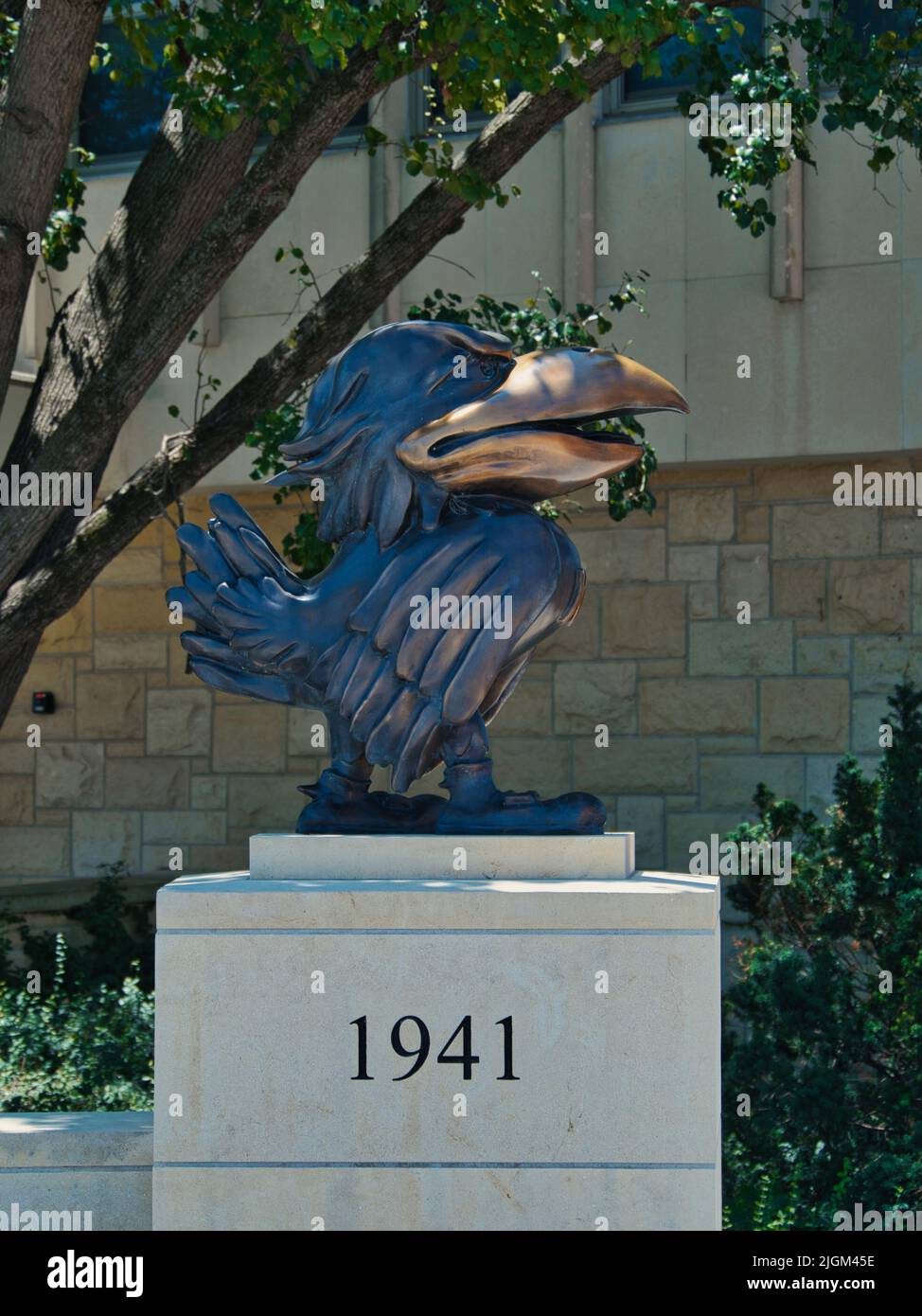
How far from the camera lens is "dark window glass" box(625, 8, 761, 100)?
959cm

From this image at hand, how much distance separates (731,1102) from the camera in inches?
262

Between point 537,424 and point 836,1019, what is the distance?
10.3 ft

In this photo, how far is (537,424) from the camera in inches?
186

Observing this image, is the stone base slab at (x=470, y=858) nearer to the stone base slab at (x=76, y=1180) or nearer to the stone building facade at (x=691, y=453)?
the stone base slab at (x=76, y=1180)

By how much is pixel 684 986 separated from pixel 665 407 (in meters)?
1.59

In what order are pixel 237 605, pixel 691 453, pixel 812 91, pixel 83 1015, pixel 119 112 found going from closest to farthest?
pixel 237 605, pixel 812 91, pixel 83 1015, pixel 691 453, pixel 119 112

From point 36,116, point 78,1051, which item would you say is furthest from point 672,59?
point 78,1051

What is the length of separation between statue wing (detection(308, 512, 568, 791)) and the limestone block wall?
16.8 ft

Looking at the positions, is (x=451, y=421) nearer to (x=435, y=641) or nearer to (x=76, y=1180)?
(x=435, y=641)

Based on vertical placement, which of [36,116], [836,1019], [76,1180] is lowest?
[76,1180]

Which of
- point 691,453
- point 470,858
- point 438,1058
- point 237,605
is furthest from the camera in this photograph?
point 691,453

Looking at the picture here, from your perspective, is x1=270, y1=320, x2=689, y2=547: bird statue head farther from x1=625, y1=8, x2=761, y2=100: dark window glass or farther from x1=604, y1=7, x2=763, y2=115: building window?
x1=604, y1=7, x2=763, y2=115: building window

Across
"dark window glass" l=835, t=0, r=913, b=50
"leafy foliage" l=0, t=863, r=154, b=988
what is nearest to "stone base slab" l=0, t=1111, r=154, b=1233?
"leafy foliage" l=0, t=863, r=154, b=988
